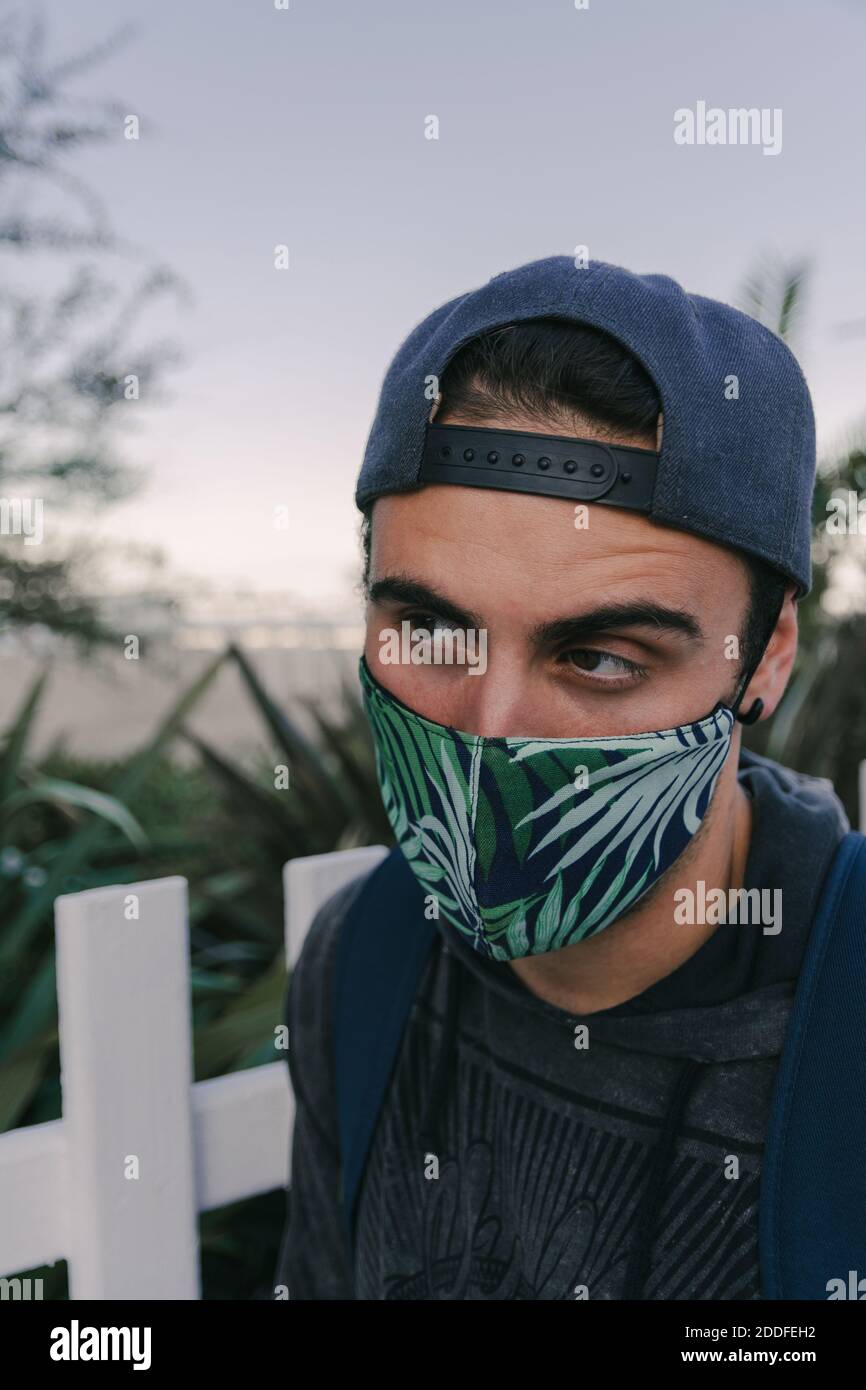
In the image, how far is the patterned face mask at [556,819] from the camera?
1.14 m

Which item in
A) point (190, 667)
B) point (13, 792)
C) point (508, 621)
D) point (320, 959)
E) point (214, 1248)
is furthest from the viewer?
point (190, 667)

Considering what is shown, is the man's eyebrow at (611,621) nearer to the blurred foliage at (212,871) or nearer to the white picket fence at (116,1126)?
the white picket fence at (116,1126)

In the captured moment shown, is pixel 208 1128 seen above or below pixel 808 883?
below

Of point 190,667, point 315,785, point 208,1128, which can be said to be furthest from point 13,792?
point 190,667

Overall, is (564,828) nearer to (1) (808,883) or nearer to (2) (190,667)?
(1) (808,883)

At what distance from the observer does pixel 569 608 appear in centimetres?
111

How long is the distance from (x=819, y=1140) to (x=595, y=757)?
1.32 ft

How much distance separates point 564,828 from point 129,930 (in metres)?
0.53

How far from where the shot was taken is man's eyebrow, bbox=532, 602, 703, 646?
111cm

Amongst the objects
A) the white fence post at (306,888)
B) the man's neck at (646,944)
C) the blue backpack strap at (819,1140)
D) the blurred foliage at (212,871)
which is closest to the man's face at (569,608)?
the man's neck at (646,944)

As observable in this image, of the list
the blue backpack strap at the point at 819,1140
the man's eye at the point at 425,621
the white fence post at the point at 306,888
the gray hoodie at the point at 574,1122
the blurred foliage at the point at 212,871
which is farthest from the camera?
the blurred foliage at the point at 212,871
